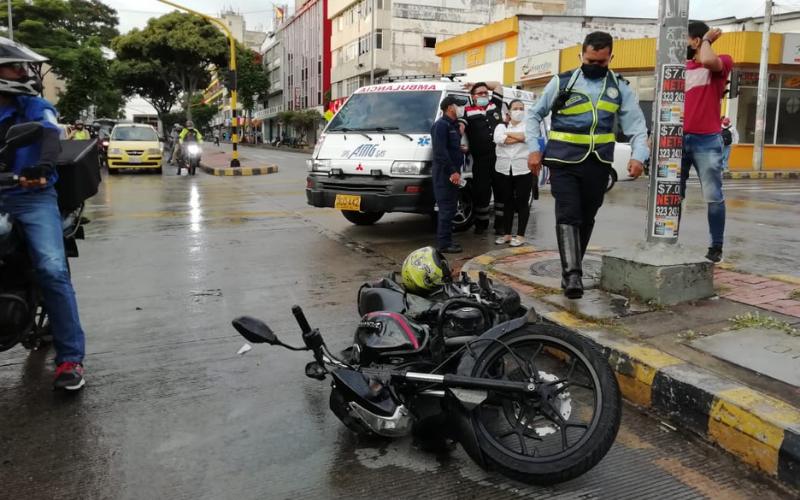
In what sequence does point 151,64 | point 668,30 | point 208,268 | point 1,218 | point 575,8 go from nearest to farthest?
point 1,218 → point 668,30 → point 208,268 → point 151,64 → point 575,8

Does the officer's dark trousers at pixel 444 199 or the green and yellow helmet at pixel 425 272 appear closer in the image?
the green and yellow helmet at pixel 425 272

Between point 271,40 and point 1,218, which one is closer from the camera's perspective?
point 1,218

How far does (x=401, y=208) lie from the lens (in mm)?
7926

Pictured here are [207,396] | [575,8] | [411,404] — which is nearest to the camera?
[411,404]

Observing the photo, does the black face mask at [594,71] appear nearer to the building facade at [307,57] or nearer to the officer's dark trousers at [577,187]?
the officer's dark trousers at [577,187]

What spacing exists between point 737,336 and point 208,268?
4.94 meters

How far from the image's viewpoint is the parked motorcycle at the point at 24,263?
3251 millimetres

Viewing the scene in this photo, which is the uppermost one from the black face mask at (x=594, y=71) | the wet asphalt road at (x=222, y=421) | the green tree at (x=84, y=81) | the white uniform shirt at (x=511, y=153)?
the green tree at (x=84, y=81)

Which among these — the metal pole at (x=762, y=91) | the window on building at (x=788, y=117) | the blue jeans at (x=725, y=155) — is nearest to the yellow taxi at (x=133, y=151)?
the blue jeans at (x=725, y=155)

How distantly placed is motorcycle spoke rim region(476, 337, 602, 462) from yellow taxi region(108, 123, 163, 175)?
20575mm

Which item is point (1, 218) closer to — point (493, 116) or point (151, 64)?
point (493, 116)

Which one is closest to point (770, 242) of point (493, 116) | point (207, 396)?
point (493, 116)

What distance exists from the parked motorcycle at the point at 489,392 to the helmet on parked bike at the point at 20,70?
1817 millimetres

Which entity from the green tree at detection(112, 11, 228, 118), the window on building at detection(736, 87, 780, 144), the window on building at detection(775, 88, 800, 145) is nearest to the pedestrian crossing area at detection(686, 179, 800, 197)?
the window on building at detection(736, 87, 780, 144)
